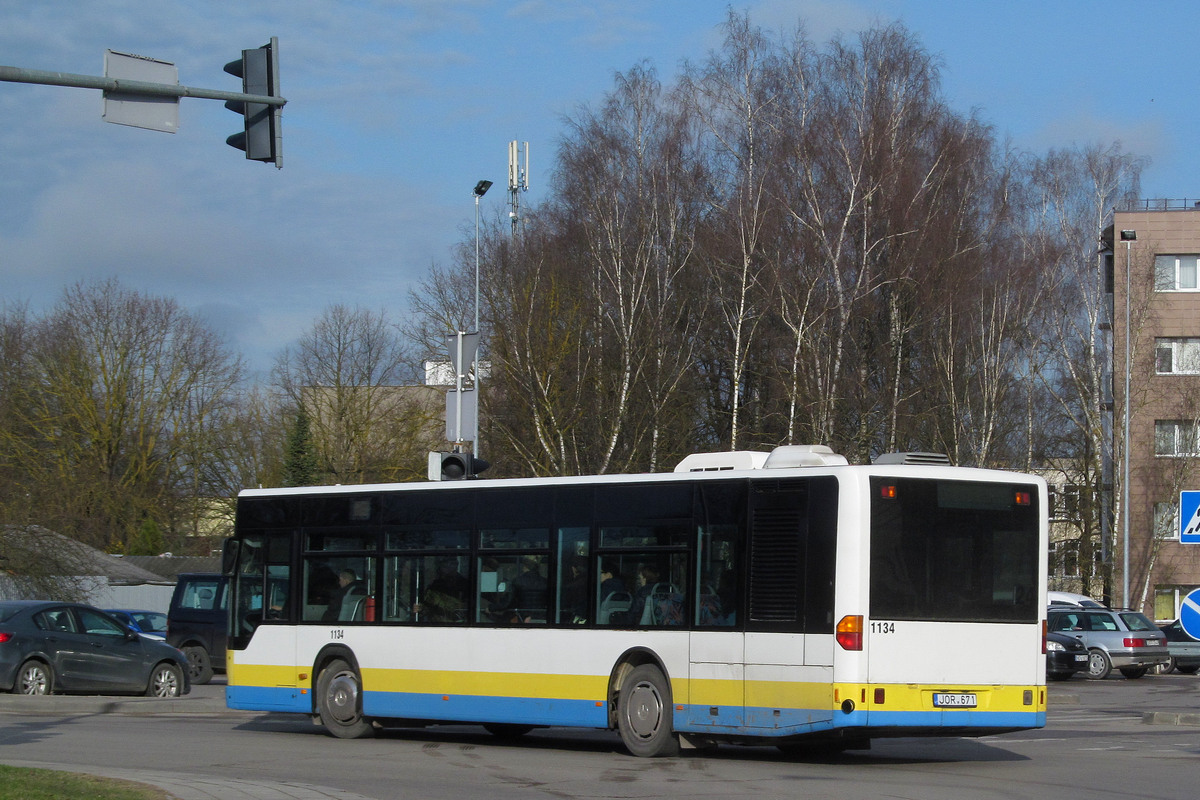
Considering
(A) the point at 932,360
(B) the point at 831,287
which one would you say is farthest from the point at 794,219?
(A) the point at 932,360

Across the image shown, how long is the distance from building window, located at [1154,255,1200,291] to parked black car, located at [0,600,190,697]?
42.7 m

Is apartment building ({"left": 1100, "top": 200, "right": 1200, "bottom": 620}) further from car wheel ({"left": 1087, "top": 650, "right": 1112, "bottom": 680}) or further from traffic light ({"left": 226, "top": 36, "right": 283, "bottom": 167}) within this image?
traffic light ({"left": 226, "top": 36, "right": 283, "bottom": 167})

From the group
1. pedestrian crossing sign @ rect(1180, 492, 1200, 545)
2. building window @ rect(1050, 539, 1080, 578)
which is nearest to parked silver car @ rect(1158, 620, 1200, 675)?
building window @ rect(1050, 539, 1080, 578)

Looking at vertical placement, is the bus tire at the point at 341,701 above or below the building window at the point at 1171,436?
below

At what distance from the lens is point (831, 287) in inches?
1492

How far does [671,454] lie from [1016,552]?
2577cm

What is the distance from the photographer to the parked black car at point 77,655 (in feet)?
70.9

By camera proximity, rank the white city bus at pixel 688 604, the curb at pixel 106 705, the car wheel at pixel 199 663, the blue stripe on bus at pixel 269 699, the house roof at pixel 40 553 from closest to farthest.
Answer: the white city bus at pixel 688 604 → the blue stripe on bus at pixel 269 699 → the curb at pixel 106 705 → the car wheel at pixel 199 663 → the house roof at pixel 40 553

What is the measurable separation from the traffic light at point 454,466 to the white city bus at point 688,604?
2.79 meters

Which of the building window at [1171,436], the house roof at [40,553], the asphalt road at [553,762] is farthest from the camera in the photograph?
the building window at [1171,436]

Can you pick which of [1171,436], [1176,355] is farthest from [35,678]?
[1176,355]

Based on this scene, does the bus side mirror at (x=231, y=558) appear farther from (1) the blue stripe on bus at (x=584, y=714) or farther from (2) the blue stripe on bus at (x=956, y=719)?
(2) the blue stripe on bus at (x=956, y=719)

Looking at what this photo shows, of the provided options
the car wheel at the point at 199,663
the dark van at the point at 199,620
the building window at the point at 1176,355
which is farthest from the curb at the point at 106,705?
the building window at the point at 1176,355

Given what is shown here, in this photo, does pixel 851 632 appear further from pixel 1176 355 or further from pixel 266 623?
pixel 1176 355
